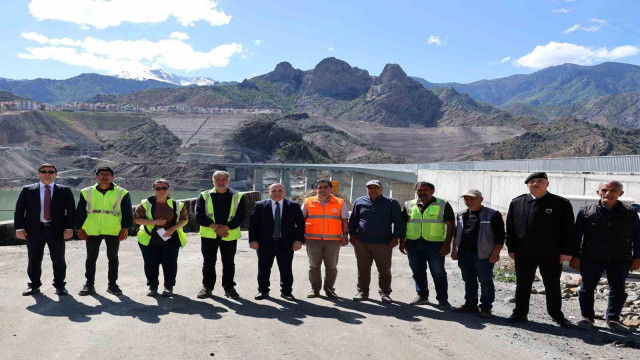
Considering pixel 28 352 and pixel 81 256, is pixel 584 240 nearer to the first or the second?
pixel 28 352

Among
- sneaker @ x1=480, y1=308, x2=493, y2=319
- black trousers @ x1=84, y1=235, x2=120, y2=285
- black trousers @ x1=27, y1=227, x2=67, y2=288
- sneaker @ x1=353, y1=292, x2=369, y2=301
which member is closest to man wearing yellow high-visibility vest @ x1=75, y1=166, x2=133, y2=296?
black trousers @ x1=84, y1=235, x2=120, y2=285

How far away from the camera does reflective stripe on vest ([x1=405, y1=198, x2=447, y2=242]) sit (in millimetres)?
7125

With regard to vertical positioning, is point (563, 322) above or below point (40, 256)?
below

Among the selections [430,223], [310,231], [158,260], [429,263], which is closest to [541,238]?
[430,223]

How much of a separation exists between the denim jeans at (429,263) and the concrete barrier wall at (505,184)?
773 centimetres

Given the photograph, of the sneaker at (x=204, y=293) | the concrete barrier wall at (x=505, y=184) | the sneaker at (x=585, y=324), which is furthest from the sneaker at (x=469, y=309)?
the concrete barrier wall at (x=505, y=184)

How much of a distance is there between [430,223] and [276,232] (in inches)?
76.9

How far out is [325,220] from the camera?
7.54 meters

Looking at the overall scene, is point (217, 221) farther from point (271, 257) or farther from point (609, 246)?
point (609, 246)

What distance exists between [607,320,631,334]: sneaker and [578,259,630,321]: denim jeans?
2.4 inches

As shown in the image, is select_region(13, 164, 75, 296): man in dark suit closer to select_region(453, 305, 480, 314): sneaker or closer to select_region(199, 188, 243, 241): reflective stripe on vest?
select_region(199, 188, 243, 241): reflective stripe on vest

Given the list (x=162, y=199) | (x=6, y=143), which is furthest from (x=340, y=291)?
(x=6, y=143)

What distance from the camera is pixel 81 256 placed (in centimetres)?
1080

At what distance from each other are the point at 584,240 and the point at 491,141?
148 meters
